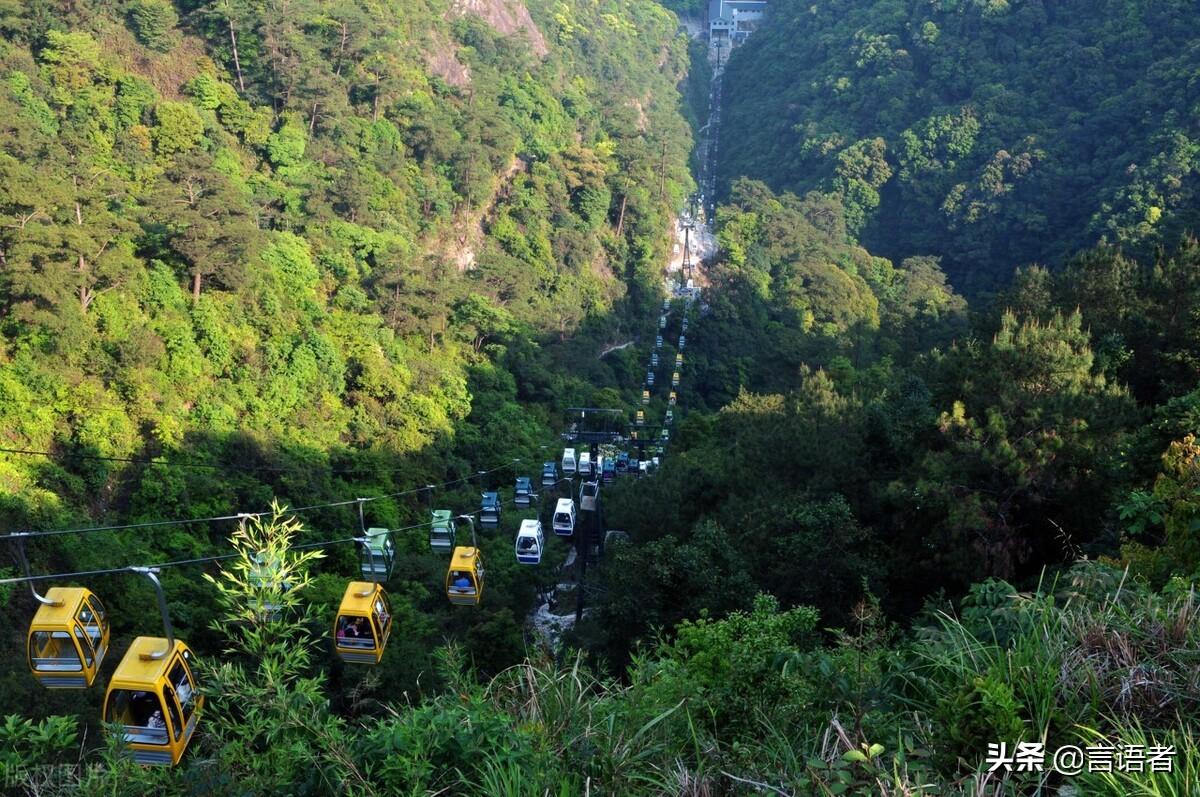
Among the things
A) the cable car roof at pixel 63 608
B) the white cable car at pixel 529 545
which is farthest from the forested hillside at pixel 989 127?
the cable car roof at pixel 63 608

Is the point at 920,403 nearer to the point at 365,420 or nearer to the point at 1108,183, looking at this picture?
the point at 365,420

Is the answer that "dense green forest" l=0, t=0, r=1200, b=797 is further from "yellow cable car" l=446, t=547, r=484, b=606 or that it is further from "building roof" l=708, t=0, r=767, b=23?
"building roof" l=708, t=0, r=767, b=23

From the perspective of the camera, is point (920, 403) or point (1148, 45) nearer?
point (920, 403)

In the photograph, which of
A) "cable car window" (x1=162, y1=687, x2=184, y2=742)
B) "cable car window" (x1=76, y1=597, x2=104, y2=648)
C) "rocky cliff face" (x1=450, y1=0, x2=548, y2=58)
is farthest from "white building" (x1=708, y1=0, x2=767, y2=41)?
"cable car window" (x1=162, y1=687, x2=184, y2=742)

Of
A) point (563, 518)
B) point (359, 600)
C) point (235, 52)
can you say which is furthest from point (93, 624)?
point (235, 52)

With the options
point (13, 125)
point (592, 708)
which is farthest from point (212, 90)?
point (592, 708)

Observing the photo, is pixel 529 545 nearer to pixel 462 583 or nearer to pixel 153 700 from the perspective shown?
pixel 462 583

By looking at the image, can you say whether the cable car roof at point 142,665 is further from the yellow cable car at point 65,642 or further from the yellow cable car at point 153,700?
the yellow cable car at point 65,642
